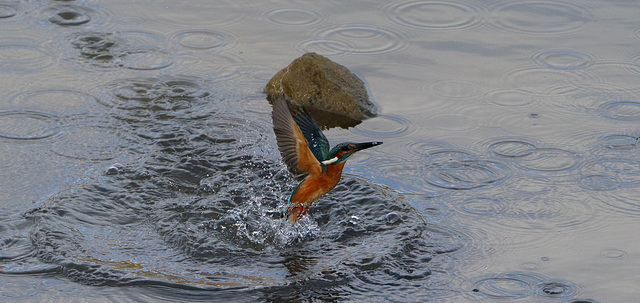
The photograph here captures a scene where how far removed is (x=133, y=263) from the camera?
18.0 feet

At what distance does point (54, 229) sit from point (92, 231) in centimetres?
25

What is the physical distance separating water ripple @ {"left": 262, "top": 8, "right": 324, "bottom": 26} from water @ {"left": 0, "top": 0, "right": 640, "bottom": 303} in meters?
0.03

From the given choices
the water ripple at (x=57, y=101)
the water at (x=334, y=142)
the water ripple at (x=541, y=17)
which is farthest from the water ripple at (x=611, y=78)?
the water ripple at (x=57, y=101)

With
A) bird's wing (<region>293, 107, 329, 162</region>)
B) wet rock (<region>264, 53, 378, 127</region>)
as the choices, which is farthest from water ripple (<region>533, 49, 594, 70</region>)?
bird's wing (<region>293, 107, 329, 162</region>)

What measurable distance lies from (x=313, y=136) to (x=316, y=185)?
38 centimetres

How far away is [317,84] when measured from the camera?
7.94 m

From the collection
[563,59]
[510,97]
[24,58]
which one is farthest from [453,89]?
[24,58]

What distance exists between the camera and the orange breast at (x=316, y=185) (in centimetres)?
601

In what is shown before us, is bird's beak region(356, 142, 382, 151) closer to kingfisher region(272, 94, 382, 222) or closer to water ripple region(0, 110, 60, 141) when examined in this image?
kingfisher region(272, 94, 382, 222)

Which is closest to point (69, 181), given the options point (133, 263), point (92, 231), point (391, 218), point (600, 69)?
point (92, 231)

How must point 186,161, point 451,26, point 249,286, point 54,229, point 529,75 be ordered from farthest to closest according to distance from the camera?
point 451,26 → point 529,75 → point 186,161 → point 54,229 → point 249,286

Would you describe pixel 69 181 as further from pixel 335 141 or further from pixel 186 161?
pixel 335 141

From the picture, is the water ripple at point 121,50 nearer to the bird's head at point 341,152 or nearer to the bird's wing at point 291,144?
the bird's wing at point 291,144

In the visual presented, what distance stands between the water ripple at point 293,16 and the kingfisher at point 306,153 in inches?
127
